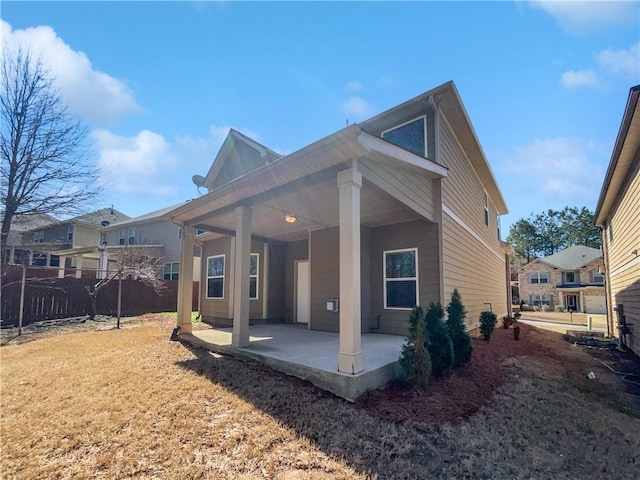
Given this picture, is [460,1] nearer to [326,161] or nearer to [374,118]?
[374,118]

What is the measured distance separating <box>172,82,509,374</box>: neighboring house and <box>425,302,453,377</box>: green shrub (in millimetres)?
1409

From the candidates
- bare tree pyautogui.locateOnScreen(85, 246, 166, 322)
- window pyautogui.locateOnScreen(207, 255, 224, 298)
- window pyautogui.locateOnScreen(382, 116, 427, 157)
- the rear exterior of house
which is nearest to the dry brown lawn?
the rear exterior of house

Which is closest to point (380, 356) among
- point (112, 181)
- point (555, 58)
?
point (555, 58)

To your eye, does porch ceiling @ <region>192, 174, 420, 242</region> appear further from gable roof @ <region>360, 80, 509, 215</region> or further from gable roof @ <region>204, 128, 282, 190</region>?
gable roof @ <region>204, 128, 282, 190</region>

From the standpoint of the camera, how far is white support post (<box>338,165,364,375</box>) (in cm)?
412

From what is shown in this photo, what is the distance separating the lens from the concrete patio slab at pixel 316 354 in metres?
4.15

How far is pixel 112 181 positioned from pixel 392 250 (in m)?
13.4

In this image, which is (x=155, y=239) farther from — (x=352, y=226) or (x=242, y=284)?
(x=352, y=226)

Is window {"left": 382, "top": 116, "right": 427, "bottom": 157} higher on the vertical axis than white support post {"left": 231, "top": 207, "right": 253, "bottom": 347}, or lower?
higher

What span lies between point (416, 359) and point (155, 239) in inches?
834

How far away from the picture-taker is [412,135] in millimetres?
7992

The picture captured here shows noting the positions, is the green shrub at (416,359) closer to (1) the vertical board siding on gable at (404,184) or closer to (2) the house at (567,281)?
(1) the vertical board siding on gable at (404,184)

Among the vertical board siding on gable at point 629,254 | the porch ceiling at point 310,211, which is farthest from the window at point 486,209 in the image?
the porch ceiling at point 310,211

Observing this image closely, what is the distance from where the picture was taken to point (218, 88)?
891cm
